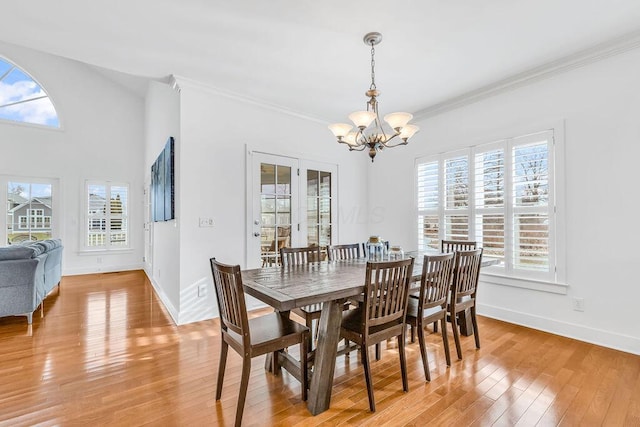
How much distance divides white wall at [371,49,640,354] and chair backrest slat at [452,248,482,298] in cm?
109

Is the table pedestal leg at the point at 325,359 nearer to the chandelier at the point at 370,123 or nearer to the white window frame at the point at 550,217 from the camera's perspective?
the chandelier at the point at 370,123

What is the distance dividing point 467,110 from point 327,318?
3.33 metres

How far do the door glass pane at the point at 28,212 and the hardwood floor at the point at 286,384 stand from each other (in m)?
3.79

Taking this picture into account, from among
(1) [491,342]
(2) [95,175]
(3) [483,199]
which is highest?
(2) [95,175]

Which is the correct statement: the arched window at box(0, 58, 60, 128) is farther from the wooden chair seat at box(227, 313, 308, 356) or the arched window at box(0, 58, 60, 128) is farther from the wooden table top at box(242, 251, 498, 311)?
the wooden chair seat at box(227, 313, 308, 356)

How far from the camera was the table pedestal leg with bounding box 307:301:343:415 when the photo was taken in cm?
181

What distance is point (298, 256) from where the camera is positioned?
2959mm

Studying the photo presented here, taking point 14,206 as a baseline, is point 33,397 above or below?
below

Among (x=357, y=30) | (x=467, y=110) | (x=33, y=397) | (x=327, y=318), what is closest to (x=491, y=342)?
(x=327, y=318)

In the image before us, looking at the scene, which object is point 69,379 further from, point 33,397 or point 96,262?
point 96,262

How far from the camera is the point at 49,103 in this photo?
596cm

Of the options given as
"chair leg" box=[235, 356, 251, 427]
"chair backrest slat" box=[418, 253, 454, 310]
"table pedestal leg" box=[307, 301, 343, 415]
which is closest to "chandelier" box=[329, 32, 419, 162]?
"chair backrest slat" box=[418, 253, 454, 310]

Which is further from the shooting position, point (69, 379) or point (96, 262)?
point (96, 262)

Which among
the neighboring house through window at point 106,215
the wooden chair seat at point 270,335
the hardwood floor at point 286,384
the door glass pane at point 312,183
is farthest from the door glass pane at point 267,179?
the neighboring house through window at point 106,215
